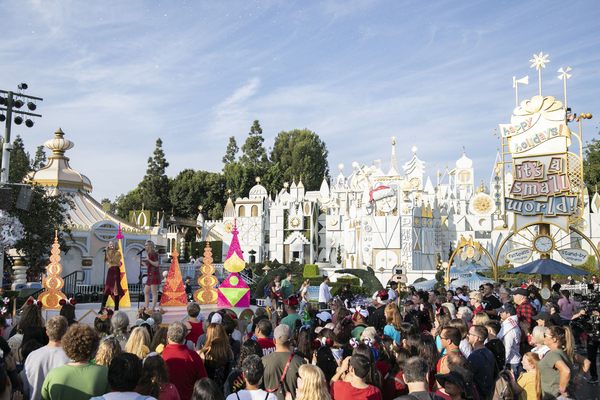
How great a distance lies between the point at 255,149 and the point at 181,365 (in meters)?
60.4

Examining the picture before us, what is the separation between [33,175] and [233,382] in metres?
24.7

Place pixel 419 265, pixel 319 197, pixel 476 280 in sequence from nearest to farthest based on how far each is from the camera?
1. pixel 476 280
2. pixel 419 265
3. pixel 319 197

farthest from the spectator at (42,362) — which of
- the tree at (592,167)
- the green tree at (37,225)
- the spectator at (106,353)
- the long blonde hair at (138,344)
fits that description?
the tree at (592,167)

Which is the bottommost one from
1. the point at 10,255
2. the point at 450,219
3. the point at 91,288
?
the point at 91,288

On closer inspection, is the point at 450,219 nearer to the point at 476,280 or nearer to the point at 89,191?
the point at 476,280

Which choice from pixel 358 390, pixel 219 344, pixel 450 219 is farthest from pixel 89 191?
pixel 450 219

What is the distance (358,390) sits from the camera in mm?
4383

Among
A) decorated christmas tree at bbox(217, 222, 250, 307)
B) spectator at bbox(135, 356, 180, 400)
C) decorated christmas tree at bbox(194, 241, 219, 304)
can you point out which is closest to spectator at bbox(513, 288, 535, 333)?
spectator at bbox(135, 356, 180, 400)

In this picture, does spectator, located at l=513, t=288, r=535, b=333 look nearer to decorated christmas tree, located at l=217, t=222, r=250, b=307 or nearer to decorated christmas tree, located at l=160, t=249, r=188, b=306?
decorated christmas tree, located at l=217, t=222, r=250, b=307

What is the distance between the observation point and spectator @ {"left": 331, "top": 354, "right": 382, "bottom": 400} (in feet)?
14.3

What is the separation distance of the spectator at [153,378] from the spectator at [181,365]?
0.76 meters

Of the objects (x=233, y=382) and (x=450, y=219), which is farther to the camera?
(x=450, y=219)

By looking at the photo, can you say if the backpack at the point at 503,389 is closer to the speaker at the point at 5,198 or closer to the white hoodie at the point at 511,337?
the white hoodie at the point at 511,337

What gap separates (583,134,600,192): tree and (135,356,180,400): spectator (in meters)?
50.7
